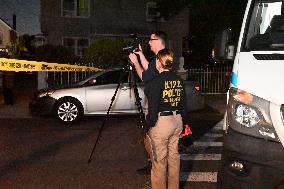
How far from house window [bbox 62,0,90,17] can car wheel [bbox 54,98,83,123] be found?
20.5 metres

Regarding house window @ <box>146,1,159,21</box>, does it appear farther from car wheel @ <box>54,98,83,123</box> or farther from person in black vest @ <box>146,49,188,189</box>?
person in black vest @ <box>146,49,188,189</box>

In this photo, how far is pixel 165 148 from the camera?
5.67m

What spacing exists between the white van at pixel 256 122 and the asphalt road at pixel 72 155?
7.32 ft

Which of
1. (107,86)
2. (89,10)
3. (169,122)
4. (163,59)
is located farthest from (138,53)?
(89,10)

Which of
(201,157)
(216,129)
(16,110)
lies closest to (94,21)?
(16,110)

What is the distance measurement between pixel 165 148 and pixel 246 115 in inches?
54.1

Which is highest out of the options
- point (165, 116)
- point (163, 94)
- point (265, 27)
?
point (265, 27)

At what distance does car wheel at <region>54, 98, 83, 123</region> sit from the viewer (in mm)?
12648

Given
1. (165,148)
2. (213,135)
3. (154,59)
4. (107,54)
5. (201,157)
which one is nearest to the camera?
(165,148)

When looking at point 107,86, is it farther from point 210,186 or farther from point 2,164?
point 210,186

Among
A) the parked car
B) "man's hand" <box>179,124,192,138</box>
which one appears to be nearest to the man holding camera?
"man's hand" <box>179,124,192,138</box>

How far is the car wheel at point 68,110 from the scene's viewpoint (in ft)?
41.5

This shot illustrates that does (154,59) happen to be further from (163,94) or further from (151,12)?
(151,12)

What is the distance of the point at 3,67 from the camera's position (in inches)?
303
